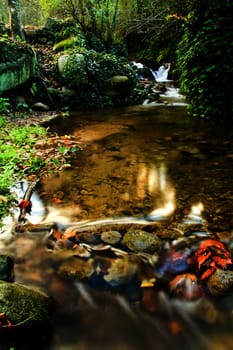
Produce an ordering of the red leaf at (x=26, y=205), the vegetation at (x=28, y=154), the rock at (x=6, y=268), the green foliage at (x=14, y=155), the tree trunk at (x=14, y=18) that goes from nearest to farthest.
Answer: the rock at (x=6, y=268) → the red leaf at (x=26, y=205) → the green foliage at (x=14, y=155) → the vegetation at (x=28, y=154) → the tree trunk at (x=14, y=18)

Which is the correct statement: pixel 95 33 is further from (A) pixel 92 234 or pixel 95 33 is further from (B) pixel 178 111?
(A) pixel 92 234

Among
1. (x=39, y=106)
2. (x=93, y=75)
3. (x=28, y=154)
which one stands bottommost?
(x=39, y=106)

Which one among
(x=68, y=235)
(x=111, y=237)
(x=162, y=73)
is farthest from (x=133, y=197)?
(x=162, y=73)

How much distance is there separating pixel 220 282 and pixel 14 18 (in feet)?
38.2

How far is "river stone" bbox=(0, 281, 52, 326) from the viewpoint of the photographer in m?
2.03

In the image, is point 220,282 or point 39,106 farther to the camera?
point 39,106

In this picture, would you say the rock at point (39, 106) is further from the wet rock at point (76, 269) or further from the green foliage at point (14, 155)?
the wet rock at point (76, 269)

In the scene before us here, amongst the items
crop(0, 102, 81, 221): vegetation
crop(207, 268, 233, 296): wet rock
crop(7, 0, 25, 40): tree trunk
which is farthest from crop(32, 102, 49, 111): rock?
crop(207, 268, 233, 296): wet rock

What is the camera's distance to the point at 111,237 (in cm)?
313

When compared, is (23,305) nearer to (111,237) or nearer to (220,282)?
(111,237)

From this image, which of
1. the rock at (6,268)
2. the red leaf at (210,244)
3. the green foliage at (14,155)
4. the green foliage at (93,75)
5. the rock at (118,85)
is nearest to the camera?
the rock at (6,268)

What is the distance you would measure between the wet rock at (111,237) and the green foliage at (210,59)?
5589 mm

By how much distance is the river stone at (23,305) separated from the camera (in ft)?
6.66

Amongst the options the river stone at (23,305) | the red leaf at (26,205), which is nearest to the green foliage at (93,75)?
the red leaf at (26,205)
